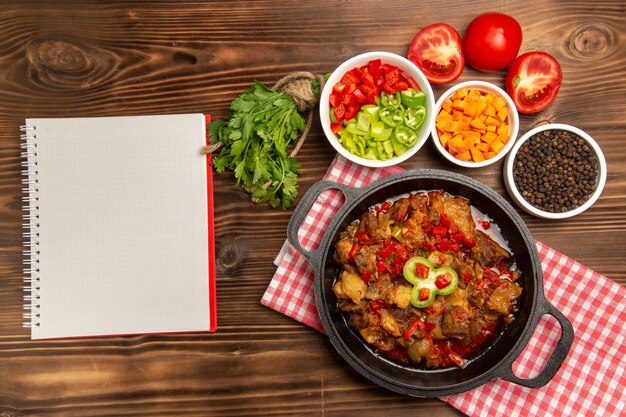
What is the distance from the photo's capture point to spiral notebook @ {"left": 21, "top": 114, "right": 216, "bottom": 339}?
9.86 feet

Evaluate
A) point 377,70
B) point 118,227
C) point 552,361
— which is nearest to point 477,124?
point 377,70

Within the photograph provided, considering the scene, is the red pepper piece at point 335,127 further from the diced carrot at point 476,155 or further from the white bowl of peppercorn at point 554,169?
the white bowl of peppercorn at point 554,169

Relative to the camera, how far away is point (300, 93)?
9.36 ft

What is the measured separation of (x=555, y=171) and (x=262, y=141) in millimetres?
1521

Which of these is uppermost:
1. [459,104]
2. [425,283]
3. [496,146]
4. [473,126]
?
[459,104]

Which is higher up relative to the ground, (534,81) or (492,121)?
(534,81)

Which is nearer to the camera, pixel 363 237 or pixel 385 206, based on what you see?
pixel 363 237

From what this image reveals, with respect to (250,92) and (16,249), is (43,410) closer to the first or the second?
(16,249)

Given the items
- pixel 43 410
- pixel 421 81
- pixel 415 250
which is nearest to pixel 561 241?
pixel 415 250

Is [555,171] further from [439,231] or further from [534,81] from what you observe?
[439,231]

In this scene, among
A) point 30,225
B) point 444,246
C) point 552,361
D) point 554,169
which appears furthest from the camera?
point 30,225

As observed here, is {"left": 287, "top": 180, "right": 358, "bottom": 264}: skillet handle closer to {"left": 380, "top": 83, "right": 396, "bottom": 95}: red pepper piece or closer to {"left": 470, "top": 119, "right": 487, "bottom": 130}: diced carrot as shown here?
{"left": 380, "top": 83, "right": 396, "bottom": 95}: red pepper piece

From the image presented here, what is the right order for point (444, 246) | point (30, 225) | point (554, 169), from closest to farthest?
point (444, 246), point (554, 169), point (30, 225)

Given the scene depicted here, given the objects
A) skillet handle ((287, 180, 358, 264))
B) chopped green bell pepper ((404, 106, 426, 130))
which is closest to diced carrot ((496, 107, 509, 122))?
chopped green bell pepper ((404, 106, 426, 130))
